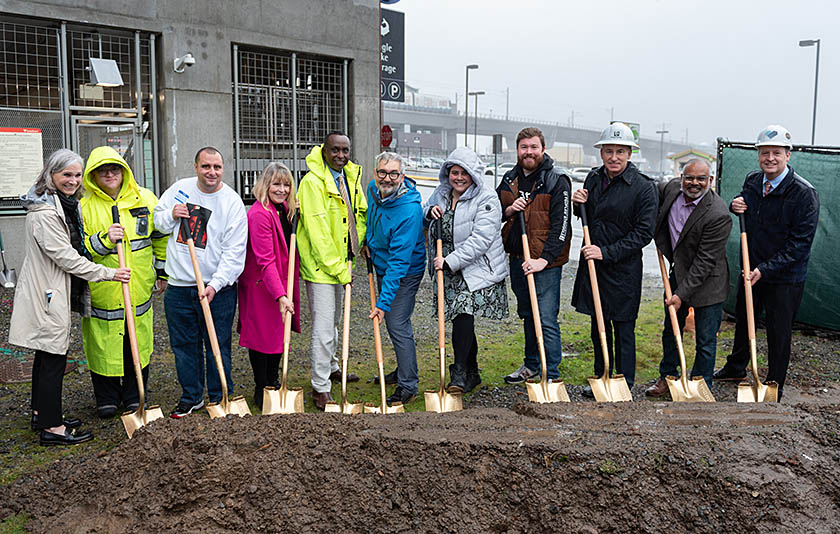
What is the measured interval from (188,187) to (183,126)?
6.12m

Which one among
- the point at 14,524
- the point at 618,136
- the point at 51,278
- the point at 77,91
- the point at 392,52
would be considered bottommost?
the point at 14,524

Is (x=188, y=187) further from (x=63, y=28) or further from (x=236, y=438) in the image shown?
(x=63, y=28)

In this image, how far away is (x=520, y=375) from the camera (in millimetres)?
5762

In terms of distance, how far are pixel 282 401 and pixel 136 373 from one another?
3.22 feet

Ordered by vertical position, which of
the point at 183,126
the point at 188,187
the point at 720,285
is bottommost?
the point at 720,285

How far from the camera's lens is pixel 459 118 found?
73.6 meters

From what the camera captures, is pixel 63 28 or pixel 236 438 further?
pixel 63 28

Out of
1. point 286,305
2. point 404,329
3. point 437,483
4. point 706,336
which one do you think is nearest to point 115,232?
point 286,305

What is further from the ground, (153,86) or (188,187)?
(153,86)

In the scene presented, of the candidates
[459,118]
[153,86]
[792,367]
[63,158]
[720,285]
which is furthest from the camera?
[459,118]

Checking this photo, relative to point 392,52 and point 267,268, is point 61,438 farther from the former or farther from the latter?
point 392,52

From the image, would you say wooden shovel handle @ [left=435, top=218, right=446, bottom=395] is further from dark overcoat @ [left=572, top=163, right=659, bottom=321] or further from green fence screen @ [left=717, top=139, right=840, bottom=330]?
green fence screen @ [left=717, top=139, right=840, bottom=330]

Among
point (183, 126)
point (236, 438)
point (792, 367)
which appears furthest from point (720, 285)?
point (183, 126)

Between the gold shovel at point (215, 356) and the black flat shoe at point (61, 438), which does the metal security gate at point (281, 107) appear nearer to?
the gold shovel at point (215, 356)
